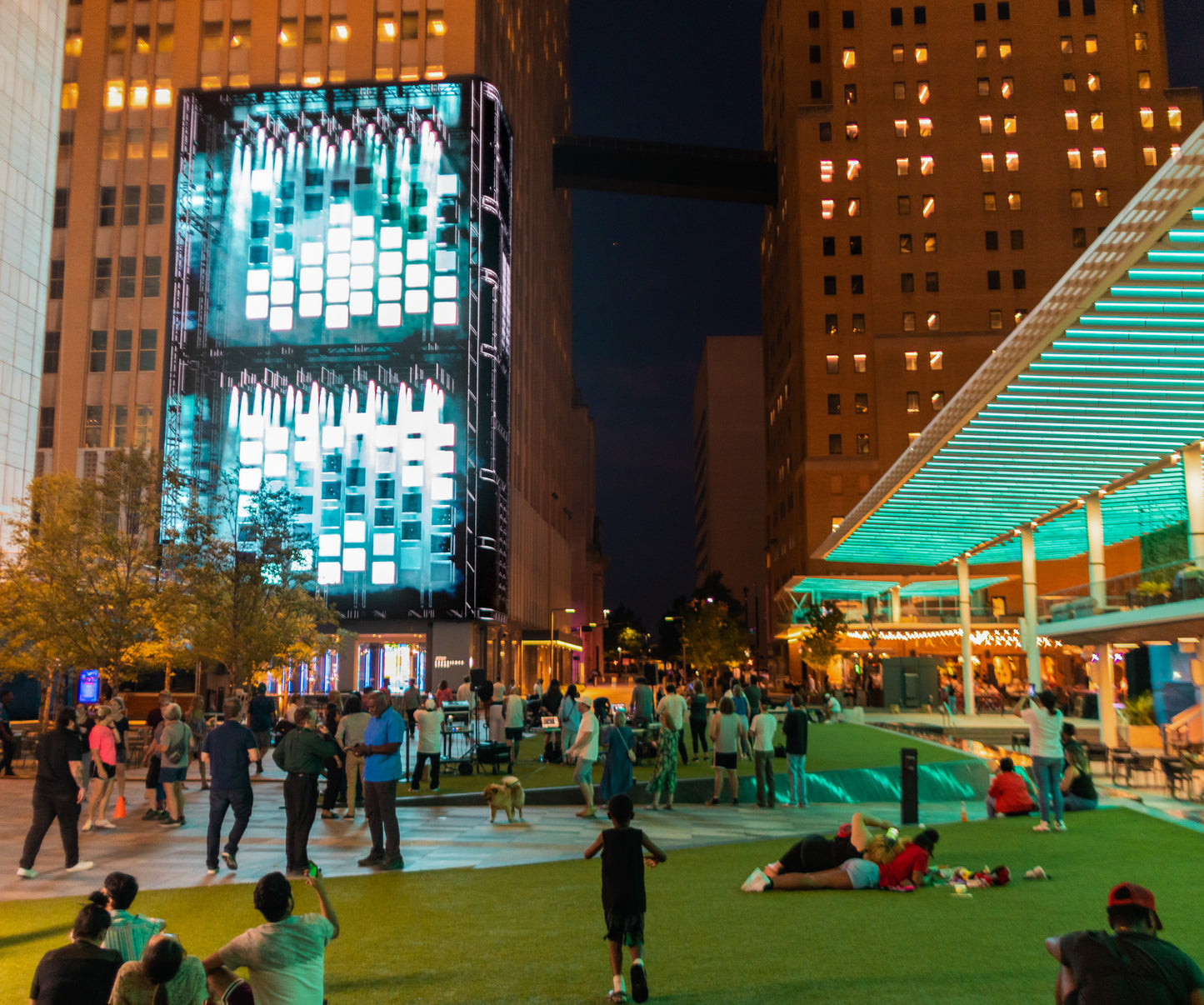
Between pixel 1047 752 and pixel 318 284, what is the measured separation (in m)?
48.4

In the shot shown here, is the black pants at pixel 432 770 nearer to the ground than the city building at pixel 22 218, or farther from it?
nearer to the ground

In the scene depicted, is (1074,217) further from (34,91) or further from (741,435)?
(741,435)

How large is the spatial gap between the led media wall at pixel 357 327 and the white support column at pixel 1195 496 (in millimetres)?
34281

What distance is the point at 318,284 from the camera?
54312 mm

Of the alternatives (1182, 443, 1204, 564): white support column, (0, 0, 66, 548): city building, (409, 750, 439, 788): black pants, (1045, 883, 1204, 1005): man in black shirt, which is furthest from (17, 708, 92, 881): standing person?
(1182, 443, 1204, 564): white support column

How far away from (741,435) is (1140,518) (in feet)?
376

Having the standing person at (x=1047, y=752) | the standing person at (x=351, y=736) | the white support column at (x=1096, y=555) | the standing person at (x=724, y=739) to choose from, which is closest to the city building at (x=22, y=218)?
the standing person at (x=351, y=736)

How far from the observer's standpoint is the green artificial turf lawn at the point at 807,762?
65.7 feet

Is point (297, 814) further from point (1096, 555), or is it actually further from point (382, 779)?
point (1096, 555)

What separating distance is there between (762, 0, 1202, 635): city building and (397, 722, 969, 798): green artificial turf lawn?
46787mm

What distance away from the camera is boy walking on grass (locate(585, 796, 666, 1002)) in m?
6.68

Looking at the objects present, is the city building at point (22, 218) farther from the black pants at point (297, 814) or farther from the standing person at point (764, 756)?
the standing person at point (764, 756)

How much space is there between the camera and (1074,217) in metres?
74.7

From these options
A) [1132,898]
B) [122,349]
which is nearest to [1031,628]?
[1132,898]
